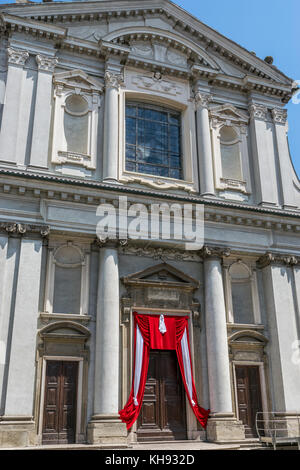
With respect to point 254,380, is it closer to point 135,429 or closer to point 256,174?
point 135,429

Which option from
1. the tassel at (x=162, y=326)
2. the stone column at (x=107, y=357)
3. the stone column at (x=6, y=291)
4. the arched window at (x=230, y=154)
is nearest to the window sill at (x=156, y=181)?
the arched window at (x=230, y=154)

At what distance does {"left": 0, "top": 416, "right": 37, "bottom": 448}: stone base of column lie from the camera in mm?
13375

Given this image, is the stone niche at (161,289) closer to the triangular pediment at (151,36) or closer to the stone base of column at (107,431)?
the stone base of column at (107,431)

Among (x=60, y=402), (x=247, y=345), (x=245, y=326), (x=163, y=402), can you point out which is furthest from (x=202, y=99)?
(x=60, y=402)

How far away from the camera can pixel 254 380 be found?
17.6 m

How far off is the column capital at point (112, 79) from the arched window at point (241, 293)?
8.35 meters

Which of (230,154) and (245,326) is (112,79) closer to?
(230,154)

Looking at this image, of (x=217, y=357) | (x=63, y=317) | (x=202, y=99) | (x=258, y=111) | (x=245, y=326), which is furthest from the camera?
(x=258, y=111)

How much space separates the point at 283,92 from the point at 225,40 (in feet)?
11.5

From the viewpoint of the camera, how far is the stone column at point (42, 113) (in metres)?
16.8

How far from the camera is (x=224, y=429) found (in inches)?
615

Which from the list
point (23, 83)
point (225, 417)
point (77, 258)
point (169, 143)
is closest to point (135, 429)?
point (225, 417)

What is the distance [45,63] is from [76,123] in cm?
245

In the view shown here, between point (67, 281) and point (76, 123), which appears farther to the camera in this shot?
point (76, 123)
